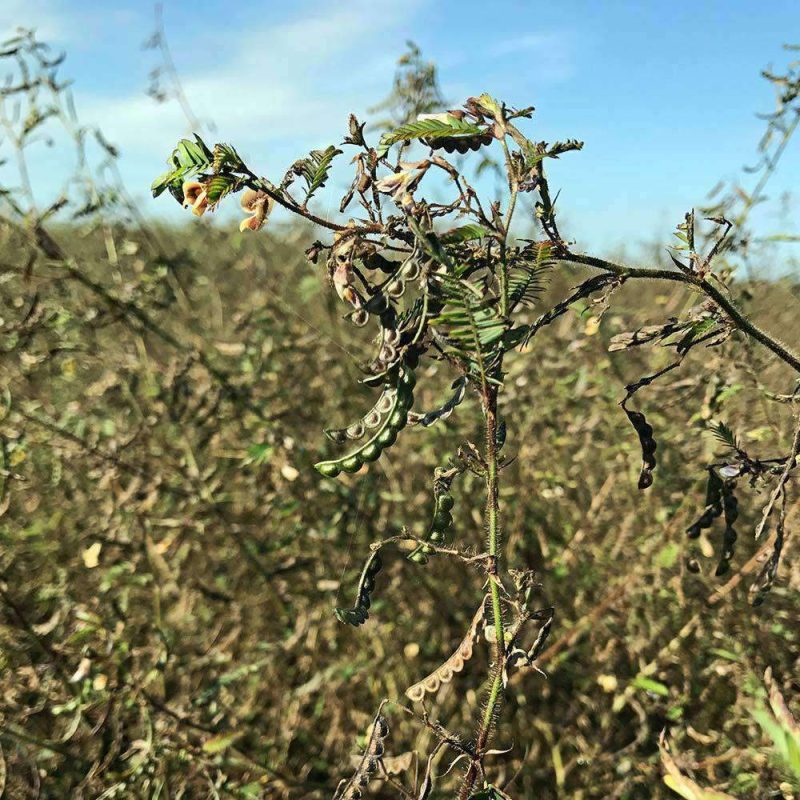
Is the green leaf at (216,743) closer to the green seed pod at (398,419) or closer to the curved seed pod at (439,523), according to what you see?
the curved seed pod at (439,523)

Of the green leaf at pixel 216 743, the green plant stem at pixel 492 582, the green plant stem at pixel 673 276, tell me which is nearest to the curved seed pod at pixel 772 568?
the green plant stem at pixel 673 276

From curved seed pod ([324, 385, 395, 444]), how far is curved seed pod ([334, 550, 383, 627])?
0.56ft

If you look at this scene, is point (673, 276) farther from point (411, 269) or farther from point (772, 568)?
point (772, 568)

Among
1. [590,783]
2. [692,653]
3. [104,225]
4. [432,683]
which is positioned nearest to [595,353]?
[692,653]

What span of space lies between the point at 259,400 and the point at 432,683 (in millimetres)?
1794

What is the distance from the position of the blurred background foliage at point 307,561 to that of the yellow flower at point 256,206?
1.22 m

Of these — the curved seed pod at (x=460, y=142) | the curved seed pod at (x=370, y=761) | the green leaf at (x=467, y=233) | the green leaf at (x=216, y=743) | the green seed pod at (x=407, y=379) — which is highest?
the curved seed pod at (x=460, y=142)

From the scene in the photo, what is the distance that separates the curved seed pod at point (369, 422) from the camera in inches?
38.5

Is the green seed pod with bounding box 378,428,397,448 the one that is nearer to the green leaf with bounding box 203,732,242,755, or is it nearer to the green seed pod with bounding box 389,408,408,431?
the green seed pod with bounding box 389,408,408,431

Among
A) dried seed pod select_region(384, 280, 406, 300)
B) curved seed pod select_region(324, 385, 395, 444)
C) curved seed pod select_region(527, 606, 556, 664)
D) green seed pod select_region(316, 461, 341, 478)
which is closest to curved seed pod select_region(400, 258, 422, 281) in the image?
dried seed pod select_region(384, 280, 406, 300)

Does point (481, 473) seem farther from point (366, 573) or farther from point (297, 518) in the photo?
point (297, 518)

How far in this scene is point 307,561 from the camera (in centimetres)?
267

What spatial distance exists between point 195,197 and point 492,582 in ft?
1.87

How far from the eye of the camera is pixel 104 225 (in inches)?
115
